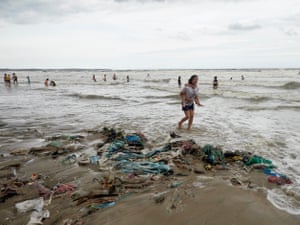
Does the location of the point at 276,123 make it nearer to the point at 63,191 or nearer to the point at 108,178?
the point at 108,178

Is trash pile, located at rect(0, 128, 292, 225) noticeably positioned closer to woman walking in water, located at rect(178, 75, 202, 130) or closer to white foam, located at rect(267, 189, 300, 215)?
white foam, located at rect(267, 189, 300, 215)

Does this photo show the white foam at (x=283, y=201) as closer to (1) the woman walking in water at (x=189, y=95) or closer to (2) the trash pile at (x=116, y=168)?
(2) the trash pile at (x=116, y=168)

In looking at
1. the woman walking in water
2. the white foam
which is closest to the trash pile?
the white foam

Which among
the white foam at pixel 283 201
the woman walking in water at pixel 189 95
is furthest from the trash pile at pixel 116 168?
the woman walking in water at pixel 189 95

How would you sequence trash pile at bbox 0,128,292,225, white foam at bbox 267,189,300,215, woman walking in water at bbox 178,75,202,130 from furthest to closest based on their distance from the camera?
woman walking in water at bbox 178,75,202,130
trash pile at bbox 0,128,292,225
white foam at bbox 267,189,300,215

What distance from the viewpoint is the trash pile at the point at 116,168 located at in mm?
3555

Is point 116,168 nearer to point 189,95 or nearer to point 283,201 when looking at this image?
point 283,201

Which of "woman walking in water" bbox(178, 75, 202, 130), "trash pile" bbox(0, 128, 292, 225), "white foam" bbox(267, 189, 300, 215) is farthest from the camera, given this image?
"woman walking in water" bbox(178, 75, 202, 130)

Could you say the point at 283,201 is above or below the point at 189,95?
below

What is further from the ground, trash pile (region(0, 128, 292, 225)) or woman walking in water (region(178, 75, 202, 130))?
woman walking in water (region(178, 75, 202, 130))

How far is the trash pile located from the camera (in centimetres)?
355

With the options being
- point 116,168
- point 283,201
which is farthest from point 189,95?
point 283,201

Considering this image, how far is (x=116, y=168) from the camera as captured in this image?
4.77 metres

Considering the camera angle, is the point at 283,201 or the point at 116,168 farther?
the point at 116,168
